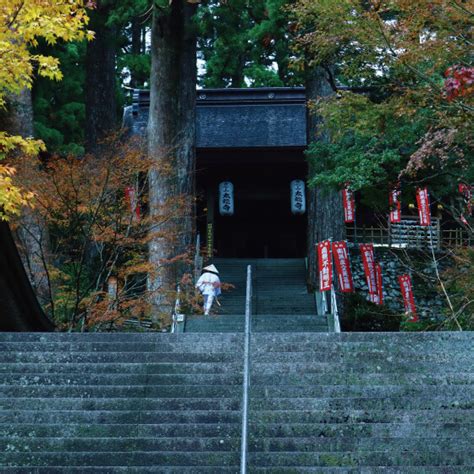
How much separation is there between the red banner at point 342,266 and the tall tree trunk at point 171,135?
3309mm

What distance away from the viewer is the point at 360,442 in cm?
636

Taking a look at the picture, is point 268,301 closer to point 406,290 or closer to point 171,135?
point 406,290

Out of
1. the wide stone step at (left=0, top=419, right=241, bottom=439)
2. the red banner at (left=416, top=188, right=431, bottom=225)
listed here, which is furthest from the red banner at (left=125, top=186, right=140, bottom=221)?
the red banner at (left=416, top=188, right=431, bottom=225)

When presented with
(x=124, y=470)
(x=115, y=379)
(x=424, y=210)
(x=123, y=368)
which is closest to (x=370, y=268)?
(x=424, y=210)

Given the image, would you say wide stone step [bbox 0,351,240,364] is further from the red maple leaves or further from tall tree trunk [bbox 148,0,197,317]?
tall tree trunk [bbox 148,0,197,317]

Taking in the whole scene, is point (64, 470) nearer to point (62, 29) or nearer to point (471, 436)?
point (471, 436)

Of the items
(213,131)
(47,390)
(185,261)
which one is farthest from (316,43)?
(213,131)

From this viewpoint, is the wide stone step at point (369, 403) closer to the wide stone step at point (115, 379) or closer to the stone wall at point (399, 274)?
the wide stone step at point (115, 379)

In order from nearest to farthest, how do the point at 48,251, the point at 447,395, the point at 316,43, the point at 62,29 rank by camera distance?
1. the point at 447,395
2. the point at 62,29
3. the point at 316,43
4. the point at 48,251

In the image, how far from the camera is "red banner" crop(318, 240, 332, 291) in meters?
16.0

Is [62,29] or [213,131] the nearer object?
[62,29]

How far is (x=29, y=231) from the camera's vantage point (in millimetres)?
13078

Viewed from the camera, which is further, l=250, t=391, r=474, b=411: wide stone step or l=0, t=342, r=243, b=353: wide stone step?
l=0, t=342, r=243, b=353: wide stone step

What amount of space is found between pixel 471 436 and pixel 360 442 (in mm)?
805
